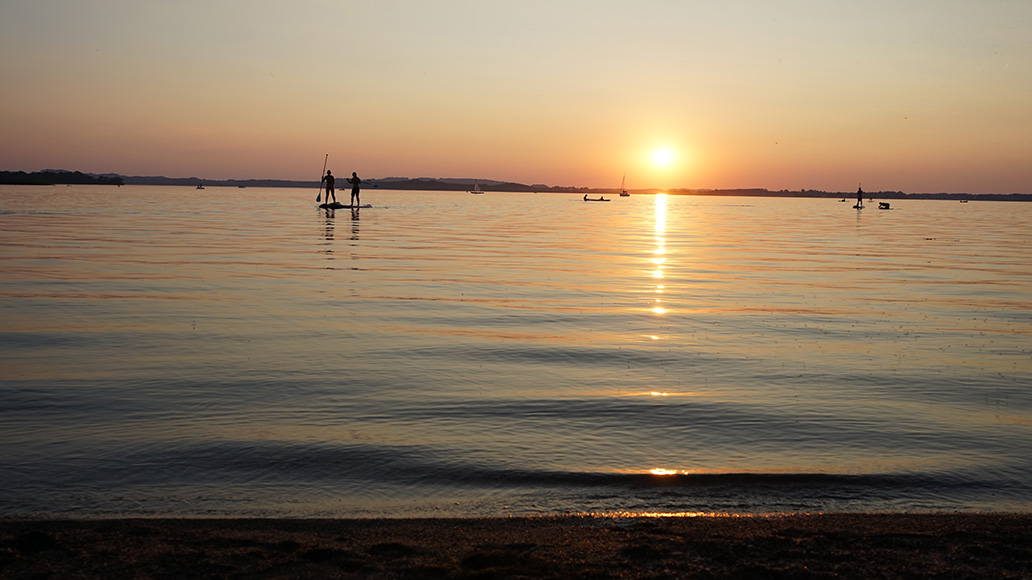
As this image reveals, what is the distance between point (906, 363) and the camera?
12742 mm

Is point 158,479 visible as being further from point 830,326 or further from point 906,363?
point 830,326

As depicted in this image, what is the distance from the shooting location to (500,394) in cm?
1063

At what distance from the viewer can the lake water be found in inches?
285

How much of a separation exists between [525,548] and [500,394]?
16.2ft

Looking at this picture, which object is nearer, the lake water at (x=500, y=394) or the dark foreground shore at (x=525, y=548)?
the dark foreground shore at (x=525, y=548)


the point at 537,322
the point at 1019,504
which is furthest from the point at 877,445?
the point at 537,322

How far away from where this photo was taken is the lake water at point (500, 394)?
7.23m

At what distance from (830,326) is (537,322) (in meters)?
5.63

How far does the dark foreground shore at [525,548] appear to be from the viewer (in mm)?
Result: 5301

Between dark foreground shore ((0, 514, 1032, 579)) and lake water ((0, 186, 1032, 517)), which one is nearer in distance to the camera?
dark foreground shore ((0, 514, 1032, 579))

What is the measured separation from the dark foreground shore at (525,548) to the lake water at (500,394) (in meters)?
0.44

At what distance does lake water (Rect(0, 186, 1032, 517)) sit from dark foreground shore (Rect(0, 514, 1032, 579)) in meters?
0.44

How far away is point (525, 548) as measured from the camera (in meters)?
5.73

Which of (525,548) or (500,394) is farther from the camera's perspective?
(500,394)
